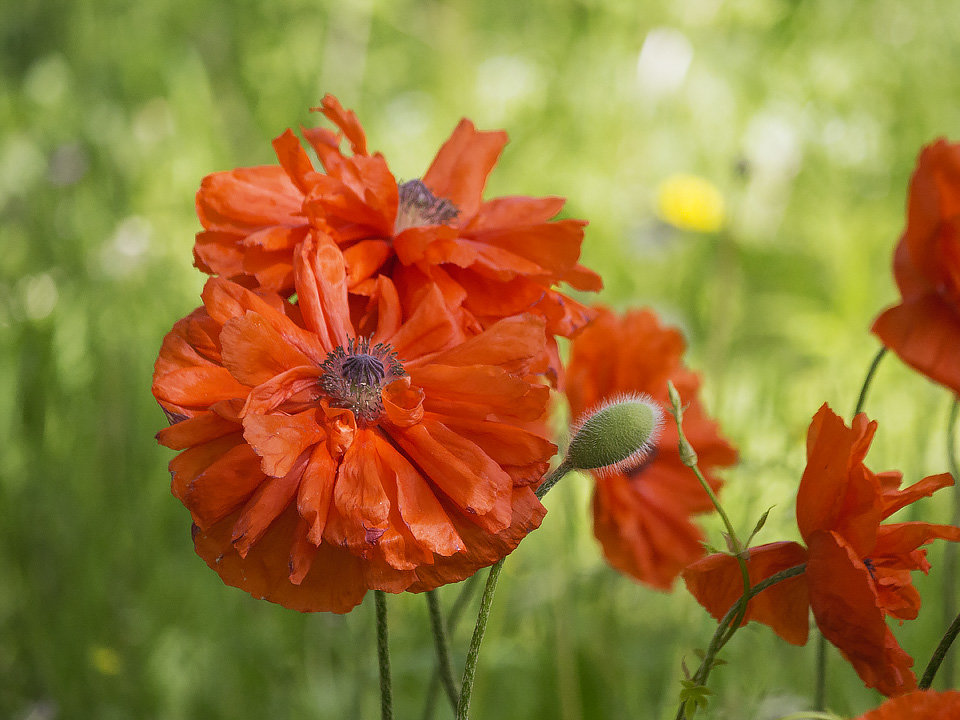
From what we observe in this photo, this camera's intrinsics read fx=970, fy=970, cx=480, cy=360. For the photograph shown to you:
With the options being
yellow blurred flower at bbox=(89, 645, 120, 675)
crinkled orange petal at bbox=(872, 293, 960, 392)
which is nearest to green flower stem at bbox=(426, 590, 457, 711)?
crinkled orange petal at bbox=(872, 293, 960, 392)

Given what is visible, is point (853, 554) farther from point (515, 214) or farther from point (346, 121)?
point (346, 121)

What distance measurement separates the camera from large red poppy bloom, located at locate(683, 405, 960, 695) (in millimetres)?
785

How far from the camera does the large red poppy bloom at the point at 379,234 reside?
0.91 m

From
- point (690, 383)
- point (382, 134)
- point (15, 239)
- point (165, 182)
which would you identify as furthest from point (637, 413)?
point (382, 134)

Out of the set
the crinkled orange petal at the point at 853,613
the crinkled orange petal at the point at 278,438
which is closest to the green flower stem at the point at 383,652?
the crinkled orange petal at the point at 278,438

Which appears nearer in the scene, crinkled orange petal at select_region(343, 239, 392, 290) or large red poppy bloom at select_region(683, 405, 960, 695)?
large red poppy bloom at select_region(683, 405, 960, 695)

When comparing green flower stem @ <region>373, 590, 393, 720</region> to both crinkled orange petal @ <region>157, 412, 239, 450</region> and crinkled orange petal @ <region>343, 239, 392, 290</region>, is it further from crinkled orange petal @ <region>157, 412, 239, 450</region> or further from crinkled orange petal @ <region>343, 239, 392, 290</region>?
crinkled orange petal @ <region>343, 239, 392, 290</region>

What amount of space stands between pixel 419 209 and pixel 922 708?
66cm

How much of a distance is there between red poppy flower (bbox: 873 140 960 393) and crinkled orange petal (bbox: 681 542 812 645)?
0.42m

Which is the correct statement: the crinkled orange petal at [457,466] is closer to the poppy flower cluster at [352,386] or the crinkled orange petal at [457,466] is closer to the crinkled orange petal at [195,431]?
the poppy flower cluster at [352,386]

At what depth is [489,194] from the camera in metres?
3.38

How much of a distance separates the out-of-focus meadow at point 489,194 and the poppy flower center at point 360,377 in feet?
2.03

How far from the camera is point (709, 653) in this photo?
0.83 m

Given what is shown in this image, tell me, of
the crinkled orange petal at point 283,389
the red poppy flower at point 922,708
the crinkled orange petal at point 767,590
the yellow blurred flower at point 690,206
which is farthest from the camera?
the yellow blurred flower at point 690,206
